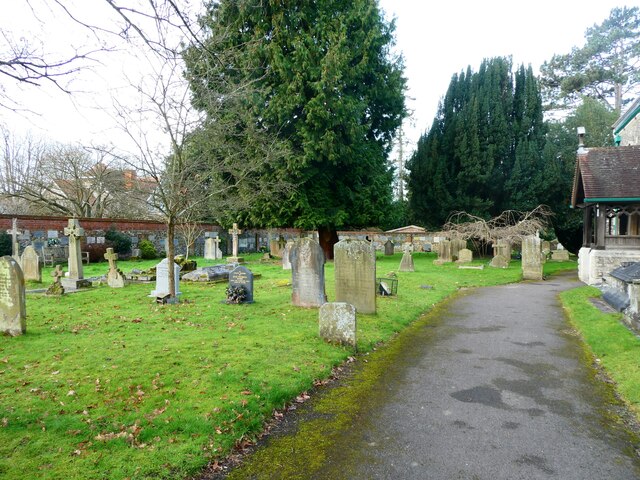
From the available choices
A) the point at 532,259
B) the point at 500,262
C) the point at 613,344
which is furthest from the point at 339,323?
the point at 500,262

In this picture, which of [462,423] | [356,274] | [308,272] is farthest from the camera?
[308,272]

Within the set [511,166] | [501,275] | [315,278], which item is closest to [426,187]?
[511,166]

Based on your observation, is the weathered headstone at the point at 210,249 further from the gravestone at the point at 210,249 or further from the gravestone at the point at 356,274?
the gravestone at the point at 356,274

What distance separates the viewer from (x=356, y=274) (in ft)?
32.1

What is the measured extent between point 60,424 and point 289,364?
292 cm

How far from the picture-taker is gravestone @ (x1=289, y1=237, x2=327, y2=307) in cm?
1013

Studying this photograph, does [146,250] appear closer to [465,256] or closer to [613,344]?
[465,256]

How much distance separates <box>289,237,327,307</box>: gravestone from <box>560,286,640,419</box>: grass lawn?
5.61 metres

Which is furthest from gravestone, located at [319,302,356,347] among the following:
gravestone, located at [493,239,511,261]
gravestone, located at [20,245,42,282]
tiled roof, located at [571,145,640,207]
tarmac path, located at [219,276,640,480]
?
gravestone, located at [493,239,511,261]

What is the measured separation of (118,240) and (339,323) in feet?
66.9

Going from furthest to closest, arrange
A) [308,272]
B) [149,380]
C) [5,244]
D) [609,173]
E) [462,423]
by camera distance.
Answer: [5,244] → [609,173] → [308,272] → [149,380] → [462,423]

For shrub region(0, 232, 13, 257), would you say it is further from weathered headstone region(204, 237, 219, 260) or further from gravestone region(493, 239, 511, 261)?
gravestone region(493, 239, 511, 261)

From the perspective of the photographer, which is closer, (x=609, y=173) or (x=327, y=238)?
(x=609, y=173)

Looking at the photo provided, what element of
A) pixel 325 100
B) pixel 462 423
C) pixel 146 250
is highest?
pixel 325 100
